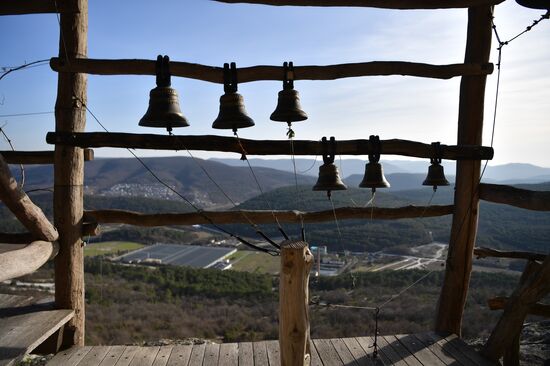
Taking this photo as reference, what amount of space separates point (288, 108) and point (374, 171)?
98cm

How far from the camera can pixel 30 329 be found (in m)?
3.07

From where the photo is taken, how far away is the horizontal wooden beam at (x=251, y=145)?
3.43 meters

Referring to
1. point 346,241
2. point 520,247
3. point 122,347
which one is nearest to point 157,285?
point 346,241

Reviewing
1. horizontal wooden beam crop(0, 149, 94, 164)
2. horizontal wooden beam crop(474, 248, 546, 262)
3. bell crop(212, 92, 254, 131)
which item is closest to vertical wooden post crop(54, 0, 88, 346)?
horizontal wooden beam crop(0, 149, 94, 164)

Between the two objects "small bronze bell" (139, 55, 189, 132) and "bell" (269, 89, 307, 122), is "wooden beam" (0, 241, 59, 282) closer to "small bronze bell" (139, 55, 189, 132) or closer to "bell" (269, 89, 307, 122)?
"small bronze bell" (139, 55, 189, 132)

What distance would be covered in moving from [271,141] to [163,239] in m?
36.8

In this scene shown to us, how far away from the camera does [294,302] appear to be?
2.32 meters

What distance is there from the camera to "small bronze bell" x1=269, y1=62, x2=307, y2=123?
3.47m

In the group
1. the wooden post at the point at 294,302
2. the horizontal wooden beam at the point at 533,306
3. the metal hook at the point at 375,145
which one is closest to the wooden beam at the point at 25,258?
the wooden post at the point at 294,302

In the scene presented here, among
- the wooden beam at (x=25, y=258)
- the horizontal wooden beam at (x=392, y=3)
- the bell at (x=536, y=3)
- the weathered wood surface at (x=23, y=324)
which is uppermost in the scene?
the horizontal wooden beam at (x=392, y=3)

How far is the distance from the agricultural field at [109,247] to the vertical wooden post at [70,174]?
28.3 meters

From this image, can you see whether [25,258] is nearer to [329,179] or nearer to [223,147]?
[223,147]

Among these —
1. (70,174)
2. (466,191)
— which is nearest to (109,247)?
(70,174)

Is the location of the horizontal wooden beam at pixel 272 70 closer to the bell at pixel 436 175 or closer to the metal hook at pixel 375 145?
the metal hook at pixel 375 145
